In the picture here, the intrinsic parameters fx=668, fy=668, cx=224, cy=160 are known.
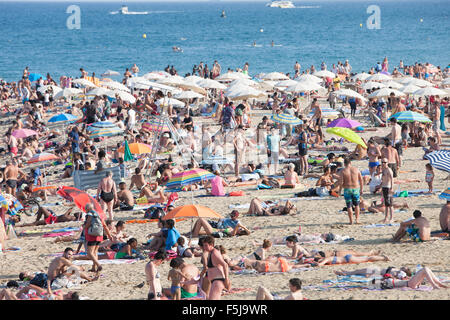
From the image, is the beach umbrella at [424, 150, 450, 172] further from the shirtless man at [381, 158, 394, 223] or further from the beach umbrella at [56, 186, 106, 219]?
the beach umbrella at [56, 186, 106, 219]

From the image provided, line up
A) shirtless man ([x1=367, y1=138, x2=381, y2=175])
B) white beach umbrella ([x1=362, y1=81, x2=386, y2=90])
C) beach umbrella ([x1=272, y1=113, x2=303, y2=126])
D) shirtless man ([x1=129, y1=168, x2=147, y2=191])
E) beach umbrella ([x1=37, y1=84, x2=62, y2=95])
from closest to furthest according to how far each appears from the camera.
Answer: shirtless man ([x1=367, y1=138, x2=381, y2=175]) → shirtless man ([x1=129, y1=168, x2=147, y2=191]) → beach umbrella ([x1=272, y1=113, x2=303, y2=126]) → white beach umbrella ([x1=362, y1=81, x2=386, y2=90]) → beach umbrella ([x1=37, y1=84, x2=62, y2=95])

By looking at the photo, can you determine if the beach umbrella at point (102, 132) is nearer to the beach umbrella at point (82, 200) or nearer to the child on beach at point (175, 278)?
the beach umbrella at point (82, 200)

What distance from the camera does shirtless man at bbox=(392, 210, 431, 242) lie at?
10780 millimetres

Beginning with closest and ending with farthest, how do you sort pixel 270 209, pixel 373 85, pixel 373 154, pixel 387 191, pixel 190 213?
pixel 190 213
pixel 387 191
pixel 270 209
pixel 373 154
pixel 373 85

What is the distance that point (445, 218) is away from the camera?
36.0 feet

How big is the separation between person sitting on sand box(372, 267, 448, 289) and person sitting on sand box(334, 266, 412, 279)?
0.18 metres

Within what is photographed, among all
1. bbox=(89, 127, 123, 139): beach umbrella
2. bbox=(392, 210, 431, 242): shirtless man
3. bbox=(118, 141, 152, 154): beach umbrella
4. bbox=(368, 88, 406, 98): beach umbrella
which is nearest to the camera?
bbox=(392, 210, 431, 242): shirtless man

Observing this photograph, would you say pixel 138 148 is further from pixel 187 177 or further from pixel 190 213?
pixel 190 213

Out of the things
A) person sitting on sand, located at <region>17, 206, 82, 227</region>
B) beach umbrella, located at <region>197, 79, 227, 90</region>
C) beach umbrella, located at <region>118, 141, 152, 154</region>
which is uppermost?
beach umbrella, located at <region>197, 79, 227, 90</region>

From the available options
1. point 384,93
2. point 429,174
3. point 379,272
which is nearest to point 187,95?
point 384,93

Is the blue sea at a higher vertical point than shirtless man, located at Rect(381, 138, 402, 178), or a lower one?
lower

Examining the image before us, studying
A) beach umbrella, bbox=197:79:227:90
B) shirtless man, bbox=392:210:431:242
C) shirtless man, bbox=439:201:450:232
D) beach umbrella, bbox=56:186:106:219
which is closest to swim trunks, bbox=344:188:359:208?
shirtless man, bbox=392:210:431:242

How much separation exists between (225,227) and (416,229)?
3.41 m
